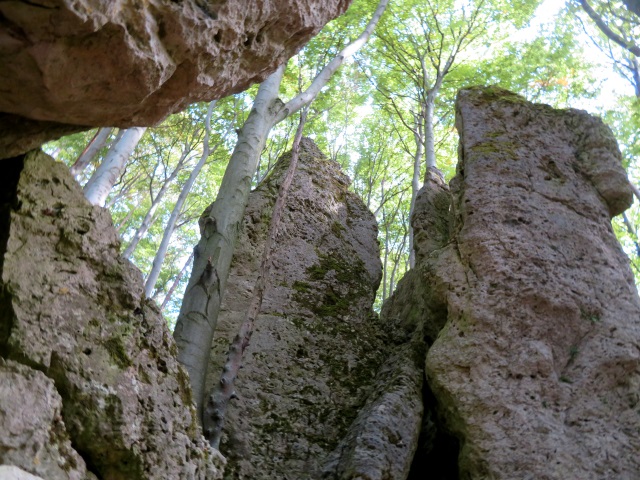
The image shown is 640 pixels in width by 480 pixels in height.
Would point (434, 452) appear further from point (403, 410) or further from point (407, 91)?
point (407, 91)

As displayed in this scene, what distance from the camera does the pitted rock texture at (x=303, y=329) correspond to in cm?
586

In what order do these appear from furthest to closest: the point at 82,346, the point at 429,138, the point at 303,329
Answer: the point at 429,138, the point at 303,329, the point at 82,346

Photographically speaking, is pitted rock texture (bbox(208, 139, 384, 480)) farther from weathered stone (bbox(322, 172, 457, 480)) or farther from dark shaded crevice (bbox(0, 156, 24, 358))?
dark shaded crevice (bbox(0, 156, 24, 358))

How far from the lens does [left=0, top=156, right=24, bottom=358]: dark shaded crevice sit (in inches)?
127

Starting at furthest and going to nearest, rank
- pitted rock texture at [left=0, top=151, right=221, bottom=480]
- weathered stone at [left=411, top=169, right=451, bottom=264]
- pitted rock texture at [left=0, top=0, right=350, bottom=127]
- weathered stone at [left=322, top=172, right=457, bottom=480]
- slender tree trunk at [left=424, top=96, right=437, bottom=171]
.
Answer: slender tree trunk at [left=424, top=96, right=437, bottom=171]
weathered stone at [left=411, top=169, right=451, bottom=264]
weathered stone at [left=322, top=172, right=457, bottom=480]
pitted rock texture at [left=0, top=151, right=221, bottom=480]
pitted rock texture at [left=0, top=0, right=350, bottom=127]

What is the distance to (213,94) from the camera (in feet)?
13.6

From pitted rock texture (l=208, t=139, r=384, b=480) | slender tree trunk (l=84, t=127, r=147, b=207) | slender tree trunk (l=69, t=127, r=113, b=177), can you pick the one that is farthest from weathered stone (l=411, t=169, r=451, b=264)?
slender tree trunk (l=69, t=127, r=113, b=177)

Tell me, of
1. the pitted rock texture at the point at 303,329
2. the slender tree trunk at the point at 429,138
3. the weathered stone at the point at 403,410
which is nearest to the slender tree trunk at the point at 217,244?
the pitted rock texture at the point at 303,329

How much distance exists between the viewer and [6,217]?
363 centimetres

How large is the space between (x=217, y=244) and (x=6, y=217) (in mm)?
2646

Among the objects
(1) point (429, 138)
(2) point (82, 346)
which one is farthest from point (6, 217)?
(1) point (429, 138)

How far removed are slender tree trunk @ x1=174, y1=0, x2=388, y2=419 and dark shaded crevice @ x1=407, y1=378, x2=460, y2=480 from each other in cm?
227

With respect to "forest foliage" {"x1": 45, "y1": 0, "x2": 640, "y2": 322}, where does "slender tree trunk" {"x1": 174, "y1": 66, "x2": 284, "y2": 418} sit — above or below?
below

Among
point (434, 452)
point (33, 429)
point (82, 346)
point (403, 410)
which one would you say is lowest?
point (33, 429)
